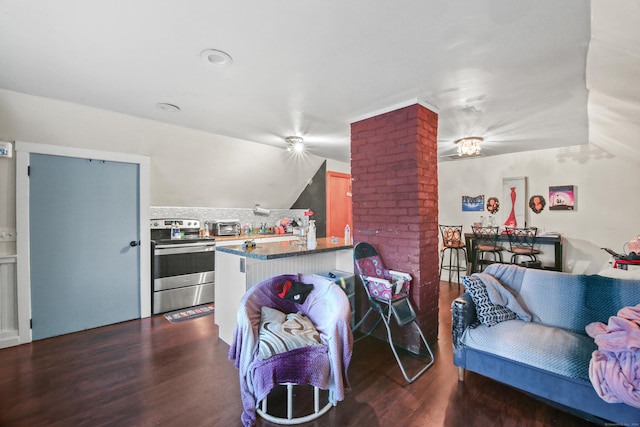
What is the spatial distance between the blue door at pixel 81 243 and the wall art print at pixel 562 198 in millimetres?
6278

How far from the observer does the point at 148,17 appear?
158cm

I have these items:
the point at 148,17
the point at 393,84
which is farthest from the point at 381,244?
the point at 148,17

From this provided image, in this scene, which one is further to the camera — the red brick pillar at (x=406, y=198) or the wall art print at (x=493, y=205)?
the wall art print at (x=493, y=205)

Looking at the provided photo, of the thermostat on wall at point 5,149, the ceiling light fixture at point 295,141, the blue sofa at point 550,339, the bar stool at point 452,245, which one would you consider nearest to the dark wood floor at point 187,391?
the blue sofa at point 550,339

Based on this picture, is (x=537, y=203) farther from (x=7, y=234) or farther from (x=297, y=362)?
(x=7, y=234)

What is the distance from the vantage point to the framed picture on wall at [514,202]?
4.95 meters

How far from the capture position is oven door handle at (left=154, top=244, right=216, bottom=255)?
3.78 meters

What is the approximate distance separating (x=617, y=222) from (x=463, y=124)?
3.01 metres

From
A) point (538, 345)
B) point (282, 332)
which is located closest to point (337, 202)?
point (282, 332)

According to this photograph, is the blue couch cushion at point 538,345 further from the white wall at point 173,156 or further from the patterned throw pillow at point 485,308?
the white wall at point 173,156

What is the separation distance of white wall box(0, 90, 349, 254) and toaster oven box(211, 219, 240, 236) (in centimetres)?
39

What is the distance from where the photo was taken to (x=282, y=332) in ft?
6.32

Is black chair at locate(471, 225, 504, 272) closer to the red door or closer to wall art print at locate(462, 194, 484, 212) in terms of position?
wall art print at locate(462, 194, 484, 212)

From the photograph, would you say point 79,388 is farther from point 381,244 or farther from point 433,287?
A: point 433,287
